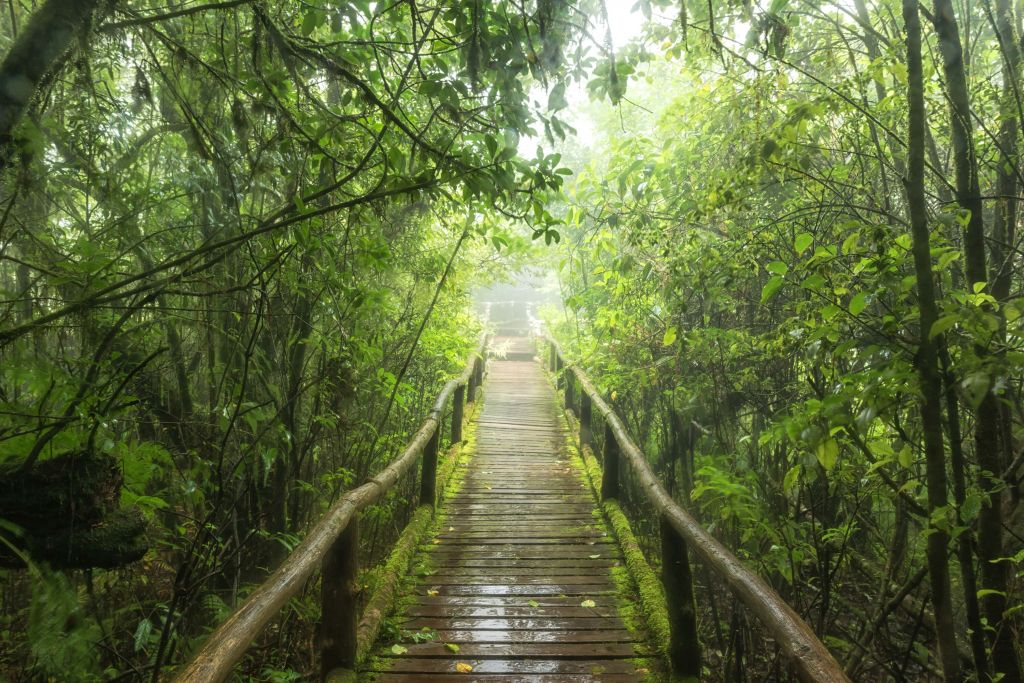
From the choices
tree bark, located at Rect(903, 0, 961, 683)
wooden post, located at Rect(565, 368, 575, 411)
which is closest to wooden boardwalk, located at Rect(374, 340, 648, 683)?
tree bark, located at Rect(903, 0, 961, 683)

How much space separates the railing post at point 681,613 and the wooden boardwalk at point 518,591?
0.75 feet

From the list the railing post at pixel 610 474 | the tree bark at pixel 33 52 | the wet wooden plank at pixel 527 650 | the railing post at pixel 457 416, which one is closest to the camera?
the tree bark at pixel 33 52

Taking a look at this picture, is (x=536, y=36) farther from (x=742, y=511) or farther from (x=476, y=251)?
(x=476, y=251)

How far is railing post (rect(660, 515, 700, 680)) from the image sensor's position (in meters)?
3.10

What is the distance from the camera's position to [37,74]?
5.95 feet

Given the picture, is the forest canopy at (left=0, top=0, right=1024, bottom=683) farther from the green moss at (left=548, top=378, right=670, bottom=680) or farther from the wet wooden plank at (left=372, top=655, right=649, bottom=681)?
the wet wooden plank at (left=372, top=655, right=649, bottom=681)

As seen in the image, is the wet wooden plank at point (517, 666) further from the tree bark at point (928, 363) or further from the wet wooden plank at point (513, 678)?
the tree bark at point (928, 363)

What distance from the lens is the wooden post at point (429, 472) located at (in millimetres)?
5687

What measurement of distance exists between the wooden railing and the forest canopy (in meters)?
0.39

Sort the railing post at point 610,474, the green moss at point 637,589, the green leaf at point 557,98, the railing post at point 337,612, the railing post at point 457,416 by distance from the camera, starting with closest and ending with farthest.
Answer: the green leaf at point 557,98
the railing post at point 337,612
the green moss at point 637,589
the railing post at point 610,474
the railing post at point 457,416

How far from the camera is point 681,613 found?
316 centimetres

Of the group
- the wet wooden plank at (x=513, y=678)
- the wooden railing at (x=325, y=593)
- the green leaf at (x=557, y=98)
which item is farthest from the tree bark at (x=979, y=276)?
the wooden railing at (x=325, y=593)

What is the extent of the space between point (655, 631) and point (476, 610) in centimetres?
114

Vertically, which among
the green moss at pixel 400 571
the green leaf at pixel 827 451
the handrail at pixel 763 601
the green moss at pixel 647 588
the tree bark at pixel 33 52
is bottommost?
the green moss at pixel 647 588
